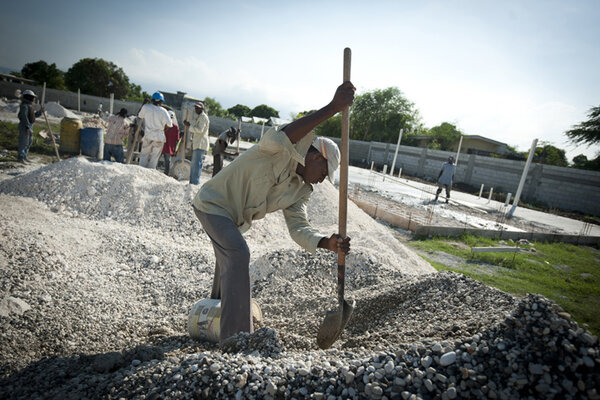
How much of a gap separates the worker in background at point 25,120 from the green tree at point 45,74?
32346 millimetres

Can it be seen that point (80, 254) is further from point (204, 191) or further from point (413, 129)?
point (413, 129)

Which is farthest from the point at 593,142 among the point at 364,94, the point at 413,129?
the point at 364,94

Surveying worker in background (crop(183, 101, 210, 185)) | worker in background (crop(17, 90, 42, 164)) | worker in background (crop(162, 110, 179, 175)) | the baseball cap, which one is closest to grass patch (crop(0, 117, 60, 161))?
worker in background (crop(17, 90, 42, 164))

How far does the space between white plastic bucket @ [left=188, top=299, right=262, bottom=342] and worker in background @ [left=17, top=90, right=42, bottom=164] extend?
7.32 meters

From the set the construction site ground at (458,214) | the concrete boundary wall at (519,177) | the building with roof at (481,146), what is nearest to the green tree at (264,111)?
the building with roof at (481,146)

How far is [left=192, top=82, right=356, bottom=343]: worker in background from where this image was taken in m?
1.93

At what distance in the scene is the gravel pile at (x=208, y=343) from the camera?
1.49 metres

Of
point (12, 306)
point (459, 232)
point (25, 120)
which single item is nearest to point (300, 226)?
point (12, 306)

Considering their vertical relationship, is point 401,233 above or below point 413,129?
below

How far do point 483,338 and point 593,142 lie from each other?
25823 millimetres

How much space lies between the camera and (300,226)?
231 cm

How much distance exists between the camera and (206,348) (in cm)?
223

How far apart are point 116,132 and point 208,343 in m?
6.41

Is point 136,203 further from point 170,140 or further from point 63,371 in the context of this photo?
point 63,371
